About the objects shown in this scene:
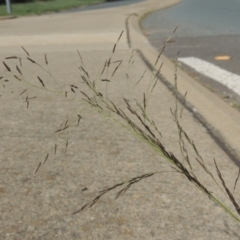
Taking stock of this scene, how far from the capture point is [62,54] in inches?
347

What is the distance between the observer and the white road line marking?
612 centimetres

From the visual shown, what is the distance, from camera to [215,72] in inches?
275

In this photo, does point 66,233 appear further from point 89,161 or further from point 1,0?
point 1,0

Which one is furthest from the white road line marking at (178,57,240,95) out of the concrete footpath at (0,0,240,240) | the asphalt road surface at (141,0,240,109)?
the concrete footpath at (0,0,240,240)

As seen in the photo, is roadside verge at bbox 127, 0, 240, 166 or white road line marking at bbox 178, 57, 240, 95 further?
white road line marking at bbox 178, 57, 240, 95

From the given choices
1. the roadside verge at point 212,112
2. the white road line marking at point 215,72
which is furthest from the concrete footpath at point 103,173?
the white road line marking at point 215,72

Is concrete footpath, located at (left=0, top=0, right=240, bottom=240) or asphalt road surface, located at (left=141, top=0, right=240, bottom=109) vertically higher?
concrete footpath, located at (left=0, top=0, right=240, bottom=240)

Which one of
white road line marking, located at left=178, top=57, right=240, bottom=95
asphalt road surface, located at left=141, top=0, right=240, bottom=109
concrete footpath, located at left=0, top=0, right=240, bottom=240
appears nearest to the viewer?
concrete footpath, located at left=0, top=0, right=240, bottom=240

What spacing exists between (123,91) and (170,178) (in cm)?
245

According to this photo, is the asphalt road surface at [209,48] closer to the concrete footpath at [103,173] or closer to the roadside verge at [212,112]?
the roadside verge at [212,112]

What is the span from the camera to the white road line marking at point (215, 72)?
6.12 meters

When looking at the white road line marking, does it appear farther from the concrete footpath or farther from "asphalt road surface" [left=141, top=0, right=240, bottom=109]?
the concrete footpath

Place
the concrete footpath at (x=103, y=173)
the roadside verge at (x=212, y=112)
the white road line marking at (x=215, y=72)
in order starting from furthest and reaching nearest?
the white road line marking at (x=215, y=72) < the roadside verge at (x=212, y=112) < the concrete footpath at (x=103, y=173)

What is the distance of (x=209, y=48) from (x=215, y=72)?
248cm
